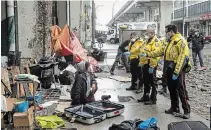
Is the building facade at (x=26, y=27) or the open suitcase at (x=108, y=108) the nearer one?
the open suitcase at (x=108, y=108)

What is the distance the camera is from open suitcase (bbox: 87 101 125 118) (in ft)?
23.7

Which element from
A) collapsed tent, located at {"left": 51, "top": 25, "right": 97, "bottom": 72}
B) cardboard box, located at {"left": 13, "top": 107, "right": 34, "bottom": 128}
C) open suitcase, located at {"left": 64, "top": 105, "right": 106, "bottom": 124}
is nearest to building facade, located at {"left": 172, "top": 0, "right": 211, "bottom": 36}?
collapsed tent, located at {"left": 51, "top": 25, "right": 97, "bottom": 72}

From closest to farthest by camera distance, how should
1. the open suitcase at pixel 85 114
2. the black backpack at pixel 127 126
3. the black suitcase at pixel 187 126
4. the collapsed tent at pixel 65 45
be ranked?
1. the black suitcase at pixel 187 126
2. the black backpack at pixel 127 126
3. the open suitcase at pixel 85 114
4. the collapsed tent at pixel 65 45

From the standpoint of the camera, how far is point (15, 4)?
440 inches

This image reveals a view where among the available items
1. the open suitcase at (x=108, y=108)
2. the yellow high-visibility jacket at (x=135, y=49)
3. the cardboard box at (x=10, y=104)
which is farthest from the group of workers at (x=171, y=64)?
the cardboard box at (x=10, y=104)

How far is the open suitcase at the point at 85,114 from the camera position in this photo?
6.74 metres

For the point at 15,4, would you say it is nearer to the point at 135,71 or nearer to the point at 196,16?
the point at 135,71

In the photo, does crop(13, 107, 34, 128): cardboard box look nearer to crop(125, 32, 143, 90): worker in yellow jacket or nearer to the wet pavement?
the wet pavement

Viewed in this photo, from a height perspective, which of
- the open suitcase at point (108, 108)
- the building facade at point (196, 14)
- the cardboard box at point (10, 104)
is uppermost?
the building facade at point (196, 14)

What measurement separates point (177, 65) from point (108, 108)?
1.72 m

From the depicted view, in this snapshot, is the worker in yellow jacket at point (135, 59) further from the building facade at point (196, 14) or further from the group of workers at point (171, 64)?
the building facade at point (196, 14)

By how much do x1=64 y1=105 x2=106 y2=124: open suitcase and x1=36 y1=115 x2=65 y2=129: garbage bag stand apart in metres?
0.34

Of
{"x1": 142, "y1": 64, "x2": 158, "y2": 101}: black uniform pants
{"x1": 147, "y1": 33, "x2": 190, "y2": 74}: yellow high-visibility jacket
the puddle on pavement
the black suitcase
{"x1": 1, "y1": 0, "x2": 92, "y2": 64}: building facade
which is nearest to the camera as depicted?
the black suitcase

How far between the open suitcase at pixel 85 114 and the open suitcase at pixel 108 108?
0.15 metres
